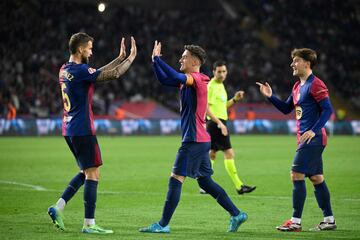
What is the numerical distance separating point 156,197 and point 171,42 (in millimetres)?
31093

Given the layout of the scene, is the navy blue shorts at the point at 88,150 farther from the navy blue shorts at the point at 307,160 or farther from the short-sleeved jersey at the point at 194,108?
the navy blue shorts at the point at 307,160

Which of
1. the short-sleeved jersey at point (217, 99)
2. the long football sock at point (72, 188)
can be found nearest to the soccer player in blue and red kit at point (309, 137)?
the long football sock at point (72, 188)

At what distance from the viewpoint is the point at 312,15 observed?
155 feet

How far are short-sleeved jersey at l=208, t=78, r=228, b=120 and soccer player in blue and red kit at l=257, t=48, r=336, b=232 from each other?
5055mm

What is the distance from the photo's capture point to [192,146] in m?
9.87

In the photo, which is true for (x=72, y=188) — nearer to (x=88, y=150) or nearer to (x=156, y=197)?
(x=88, y=150)

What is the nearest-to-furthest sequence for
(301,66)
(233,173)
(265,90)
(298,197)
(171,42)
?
1. (298,197)
2. (301,66)
3. (265,90)
4. (233,173)
5. (171,42)

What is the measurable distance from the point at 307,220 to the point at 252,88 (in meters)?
33.4

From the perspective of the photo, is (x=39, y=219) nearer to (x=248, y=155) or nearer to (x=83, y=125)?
(x=83, y=125)

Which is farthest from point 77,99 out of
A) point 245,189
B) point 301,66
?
point 245,189

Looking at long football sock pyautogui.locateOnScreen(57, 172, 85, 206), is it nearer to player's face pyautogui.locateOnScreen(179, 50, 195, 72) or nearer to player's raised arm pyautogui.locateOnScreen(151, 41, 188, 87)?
player's raised arm pyautogui.locateOnScreen(151, 41, 188, 87)

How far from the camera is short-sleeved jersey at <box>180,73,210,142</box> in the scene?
32.2 feet

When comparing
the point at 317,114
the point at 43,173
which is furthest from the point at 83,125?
the point at 43,173

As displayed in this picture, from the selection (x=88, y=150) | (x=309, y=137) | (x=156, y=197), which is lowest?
(x=156, y=197)
